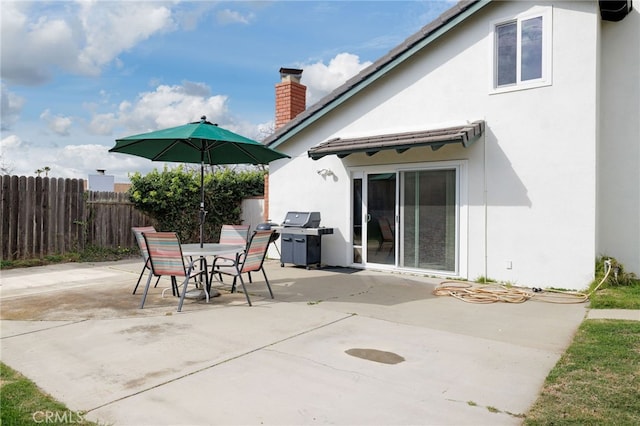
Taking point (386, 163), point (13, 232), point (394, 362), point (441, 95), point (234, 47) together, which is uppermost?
point (234, 47)

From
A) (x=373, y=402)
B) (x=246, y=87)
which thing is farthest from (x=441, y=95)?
(x=246, y=87)

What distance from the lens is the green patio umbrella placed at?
622cm

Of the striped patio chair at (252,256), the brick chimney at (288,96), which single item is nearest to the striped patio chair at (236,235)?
the striped patio chair at (252,256)

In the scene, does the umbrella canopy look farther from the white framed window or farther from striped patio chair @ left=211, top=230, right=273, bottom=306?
the white framed window

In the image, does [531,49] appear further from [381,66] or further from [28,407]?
[28,407]

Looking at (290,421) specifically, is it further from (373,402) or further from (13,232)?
(13,232)

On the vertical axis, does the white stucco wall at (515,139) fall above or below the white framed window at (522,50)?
below

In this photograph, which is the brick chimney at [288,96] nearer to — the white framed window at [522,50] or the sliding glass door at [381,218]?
the sliding glass door at [381,218]

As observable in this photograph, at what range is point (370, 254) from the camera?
1035 centimetres

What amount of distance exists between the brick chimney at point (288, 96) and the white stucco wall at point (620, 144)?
7.82m

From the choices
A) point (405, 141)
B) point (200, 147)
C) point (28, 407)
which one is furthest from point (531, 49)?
point (28, 407)

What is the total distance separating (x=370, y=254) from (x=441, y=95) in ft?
13.3

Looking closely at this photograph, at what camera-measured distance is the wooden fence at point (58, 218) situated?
1055 cm

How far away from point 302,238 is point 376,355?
616cm
